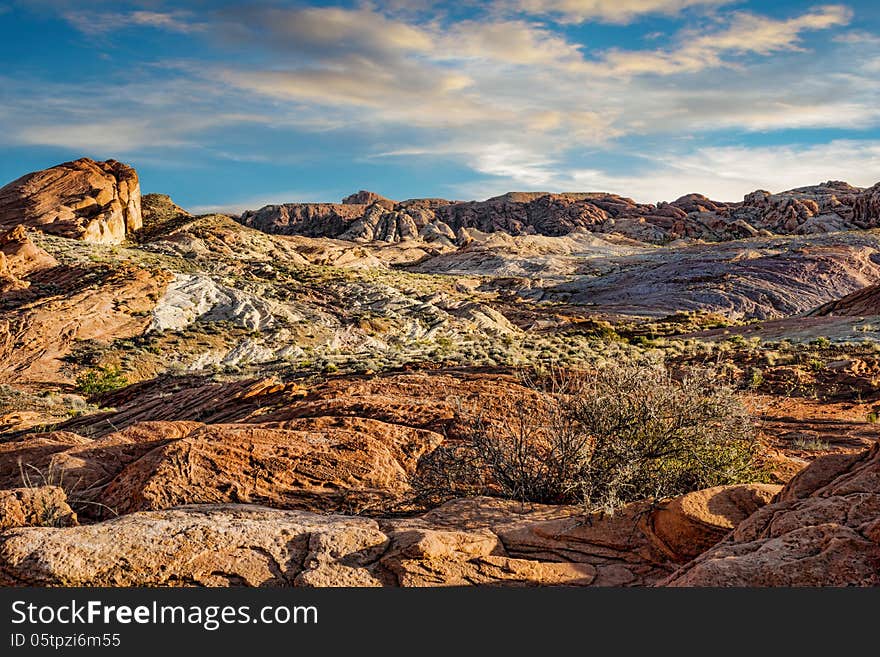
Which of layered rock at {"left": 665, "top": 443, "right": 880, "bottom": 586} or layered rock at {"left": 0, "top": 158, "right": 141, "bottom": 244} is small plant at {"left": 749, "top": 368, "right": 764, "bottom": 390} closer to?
layered rock at {"left": 665, "top": 443, "right": 880, "bottom": 586}

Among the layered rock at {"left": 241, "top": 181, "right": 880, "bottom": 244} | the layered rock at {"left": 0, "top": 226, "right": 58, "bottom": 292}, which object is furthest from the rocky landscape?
the layered rock at {"left": 241, "top": 181, "right": 880, "bottom": 244}

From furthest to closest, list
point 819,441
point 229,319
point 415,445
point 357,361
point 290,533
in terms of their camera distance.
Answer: point 229,319 → point 357,361 → point 819,441 → point 415,445 → point 290,533

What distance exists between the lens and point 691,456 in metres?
7.27

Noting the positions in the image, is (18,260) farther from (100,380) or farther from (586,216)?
(586,216)

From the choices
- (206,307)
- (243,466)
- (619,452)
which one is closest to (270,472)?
(243,466)

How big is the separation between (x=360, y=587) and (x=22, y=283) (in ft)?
99.8

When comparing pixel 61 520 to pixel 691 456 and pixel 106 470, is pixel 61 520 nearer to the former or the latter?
pixel 106 470

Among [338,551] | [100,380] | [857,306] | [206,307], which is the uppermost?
[206,307]

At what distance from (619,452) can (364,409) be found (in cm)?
416

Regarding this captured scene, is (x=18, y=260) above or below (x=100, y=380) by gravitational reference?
above

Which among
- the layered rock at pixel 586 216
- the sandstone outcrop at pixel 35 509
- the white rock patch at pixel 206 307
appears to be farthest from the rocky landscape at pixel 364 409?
the layered rock at pixel 586 216

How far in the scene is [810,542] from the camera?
4.28 metres

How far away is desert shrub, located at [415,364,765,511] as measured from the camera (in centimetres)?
709

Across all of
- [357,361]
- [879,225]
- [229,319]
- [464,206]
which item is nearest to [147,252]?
[229,319]
